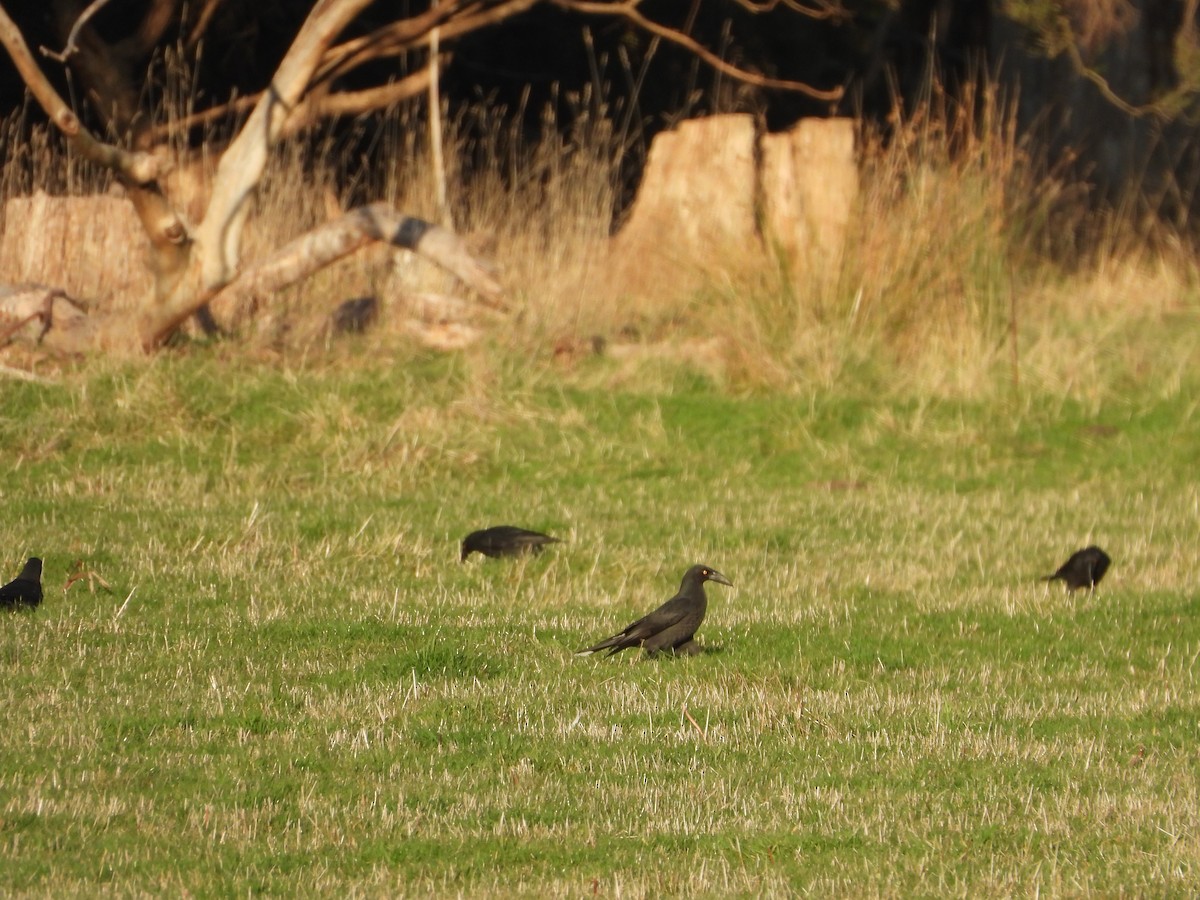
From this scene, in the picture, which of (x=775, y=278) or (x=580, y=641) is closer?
(x=580, y=641)

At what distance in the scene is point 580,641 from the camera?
6965 millimetres

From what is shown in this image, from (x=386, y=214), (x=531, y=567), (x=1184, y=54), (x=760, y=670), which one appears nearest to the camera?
(x=760, y=670)

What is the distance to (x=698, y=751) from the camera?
5422 millimetres

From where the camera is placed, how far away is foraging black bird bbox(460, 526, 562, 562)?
8445mm

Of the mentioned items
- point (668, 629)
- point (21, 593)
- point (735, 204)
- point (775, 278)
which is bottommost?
point (21, 593)

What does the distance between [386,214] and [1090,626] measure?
682cm

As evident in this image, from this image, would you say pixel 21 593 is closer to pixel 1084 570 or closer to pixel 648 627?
pixel 648 627

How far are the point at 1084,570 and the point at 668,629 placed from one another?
2748mm

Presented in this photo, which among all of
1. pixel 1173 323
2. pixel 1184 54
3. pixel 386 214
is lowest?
pixel 1173 323

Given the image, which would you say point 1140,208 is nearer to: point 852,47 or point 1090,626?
point 852,47

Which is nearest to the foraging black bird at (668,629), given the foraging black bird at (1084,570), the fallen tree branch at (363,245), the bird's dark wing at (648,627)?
the bird's dark wing at (648,627)

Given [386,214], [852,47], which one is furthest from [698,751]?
[852,47]

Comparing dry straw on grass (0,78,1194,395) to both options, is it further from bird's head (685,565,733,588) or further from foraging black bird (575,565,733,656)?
foraging black bird (575,565,733,656)

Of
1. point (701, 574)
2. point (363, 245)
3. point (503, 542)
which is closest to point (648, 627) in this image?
point (701, 574)
